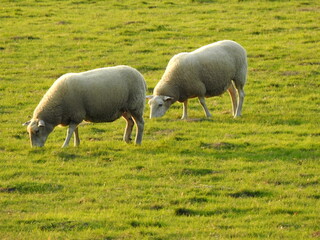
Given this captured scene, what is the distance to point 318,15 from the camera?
34906 mm

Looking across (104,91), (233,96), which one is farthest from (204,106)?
(104,91)

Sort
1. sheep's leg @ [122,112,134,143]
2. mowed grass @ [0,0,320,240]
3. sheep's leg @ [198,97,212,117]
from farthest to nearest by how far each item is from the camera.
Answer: sheep's leg @ [198,97,212,117] → sheep's leg @ [122,112,134,143] → mowed grass @ [0,0,320,240]

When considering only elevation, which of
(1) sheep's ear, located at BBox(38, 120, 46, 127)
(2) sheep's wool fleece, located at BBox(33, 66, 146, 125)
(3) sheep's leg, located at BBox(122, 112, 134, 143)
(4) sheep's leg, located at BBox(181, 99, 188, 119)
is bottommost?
(4) sheep's leg, located at BBox(181, 99, 188, 119)

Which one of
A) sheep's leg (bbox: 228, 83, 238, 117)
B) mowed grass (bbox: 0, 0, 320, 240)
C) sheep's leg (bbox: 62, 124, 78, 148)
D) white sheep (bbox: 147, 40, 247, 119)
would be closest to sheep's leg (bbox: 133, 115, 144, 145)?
mowed grass (bbox: 0, 0, 320, 240)

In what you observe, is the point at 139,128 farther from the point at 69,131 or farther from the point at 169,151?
the point at 69,131

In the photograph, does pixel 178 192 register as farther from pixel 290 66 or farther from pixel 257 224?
pixel 290 66

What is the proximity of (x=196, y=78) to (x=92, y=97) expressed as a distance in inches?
172

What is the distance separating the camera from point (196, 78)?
841 inches

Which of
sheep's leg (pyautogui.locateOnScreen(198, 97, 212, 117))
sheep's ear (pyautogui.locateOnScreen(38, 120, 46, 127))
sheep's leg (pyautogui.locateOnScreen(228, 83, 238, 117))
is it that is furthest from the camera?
sheep's leg (pyautogui.locateOnScreen(228, 83, 238, 117))

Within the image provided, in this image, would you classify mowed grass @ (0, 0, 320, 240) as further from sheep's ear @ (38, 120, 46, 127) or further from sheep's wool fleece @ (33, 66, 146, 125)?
sheep's wool fleece @ (33, 66, 146, 125)

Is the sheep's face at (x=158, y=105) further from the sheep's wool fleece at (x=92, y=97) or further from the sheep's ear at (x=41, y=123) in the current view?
the sheep's ear at (x=41, y=123)

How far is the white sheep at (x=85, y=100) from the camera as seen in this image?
58.0 feet

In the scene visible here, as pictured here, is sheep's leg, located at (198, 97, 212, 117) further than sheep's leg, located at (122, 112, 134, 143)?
Yes

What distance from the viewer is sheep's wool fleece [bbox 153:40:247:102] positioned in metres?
21.4
